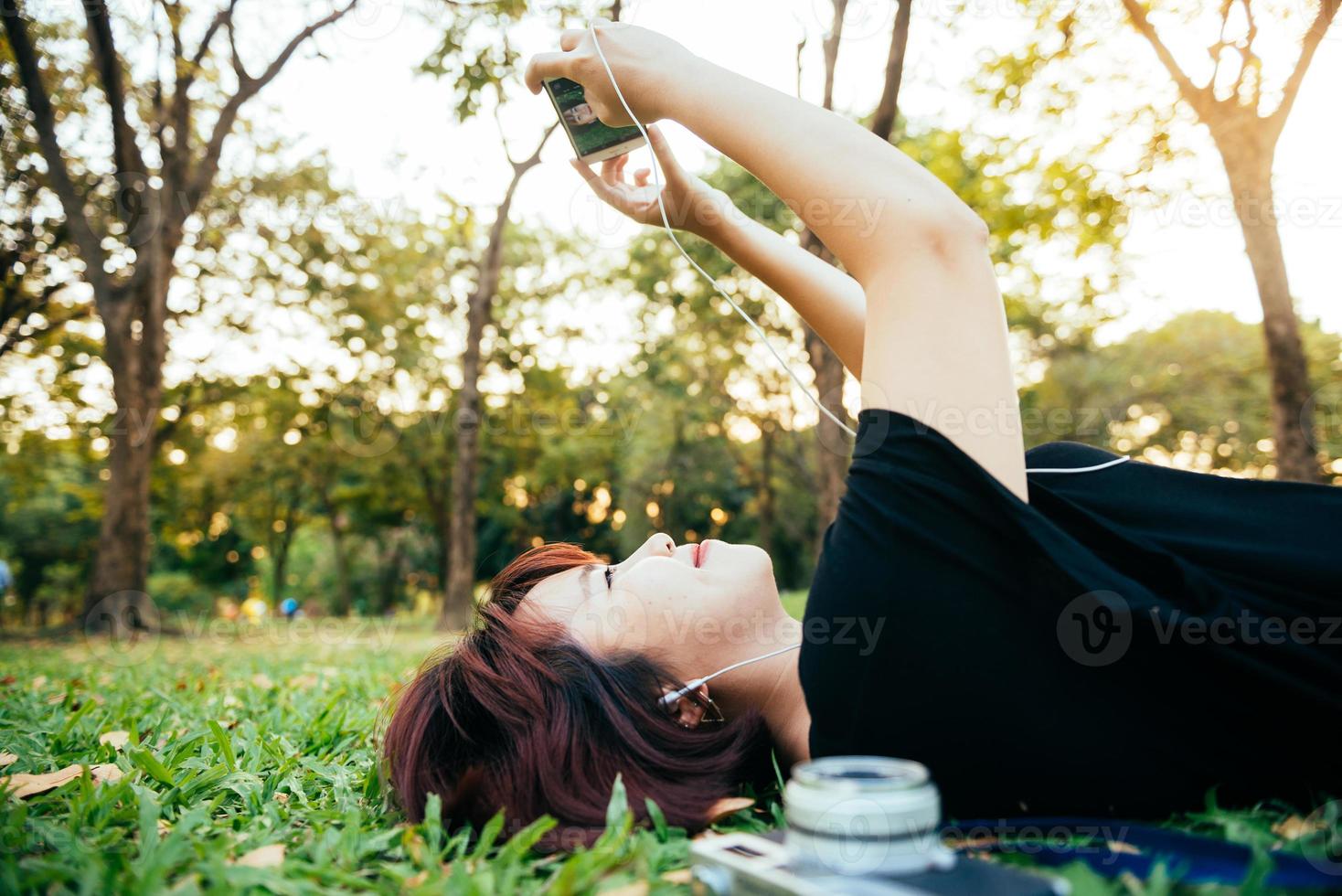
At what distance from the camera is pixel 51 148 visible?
847 cm

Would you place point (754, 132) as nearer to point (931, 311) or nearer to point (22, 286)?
point (931, 311)

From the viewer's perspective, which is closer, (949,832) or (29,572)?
(949,832)

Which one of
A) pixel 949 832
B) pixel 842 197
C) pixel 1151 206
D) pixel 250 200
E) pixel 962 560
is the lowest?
pixel 949 832

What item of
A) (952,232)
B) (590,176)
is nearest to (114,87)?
(590,176)

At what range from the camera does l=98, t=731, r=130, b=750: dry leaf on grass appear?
98.4 inches

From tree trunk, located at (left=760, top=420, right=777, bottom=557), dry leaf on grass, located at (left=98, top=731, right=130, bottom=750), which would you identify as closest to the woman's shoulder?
dry leaf on grass, located at (left=98, top=731, right=130, bottom=750)

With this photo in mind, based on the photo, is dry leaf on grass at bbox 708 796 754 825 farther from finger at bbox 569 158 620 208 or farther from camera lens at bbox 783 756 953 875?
finger at bbox 569 158 620 208

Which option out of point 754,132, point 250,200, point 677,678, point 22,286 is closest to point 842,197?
point 754,132

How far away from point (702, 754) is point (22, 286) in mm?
15873

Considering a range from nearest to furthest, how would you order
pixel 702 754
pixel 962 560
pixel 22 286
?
pixel 962 560
pixel 702 754
pixel 22 286

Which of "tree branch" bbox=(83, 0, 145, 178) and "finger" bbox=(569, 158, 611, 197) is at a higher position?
"tree branch" bbox=(83, 0, 145, 178)

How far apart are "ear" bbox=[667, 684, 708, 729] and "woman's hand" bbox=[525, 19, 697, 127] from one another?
4.45 feet

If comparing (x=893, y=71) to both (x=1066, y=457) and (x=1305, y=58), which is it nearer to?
(x=1305, y=58)

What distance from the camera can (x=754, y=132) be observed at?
1.61 metres
